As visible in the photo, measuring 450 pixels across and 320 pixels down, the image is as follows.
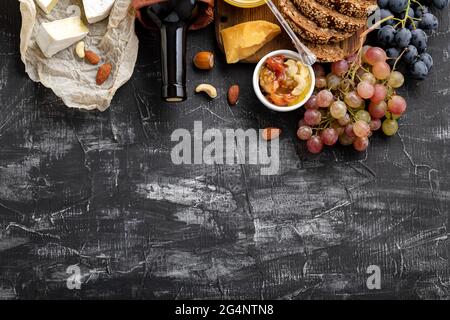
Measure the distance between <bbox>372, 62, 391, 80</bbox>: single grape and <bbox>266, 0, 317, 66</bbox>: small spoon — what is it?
0.49ft

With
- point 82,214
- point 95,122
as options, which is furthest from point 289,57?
point 82,214

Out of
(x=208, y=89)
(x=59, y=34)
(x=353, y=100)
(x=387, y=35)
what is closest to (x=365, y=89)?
Answer: (x=353, y=100)

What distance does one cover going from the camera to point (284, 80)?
148 cm

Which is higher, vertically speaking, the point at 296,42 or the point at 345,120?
the point at 296,42

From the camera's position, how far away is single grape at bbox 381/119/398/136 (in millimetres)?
1545

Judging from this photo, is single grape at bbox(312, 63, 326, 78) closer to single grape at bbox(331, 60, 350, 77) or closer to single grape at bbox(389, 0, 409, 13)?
single grape at bbox(331, 60, 350, 77)

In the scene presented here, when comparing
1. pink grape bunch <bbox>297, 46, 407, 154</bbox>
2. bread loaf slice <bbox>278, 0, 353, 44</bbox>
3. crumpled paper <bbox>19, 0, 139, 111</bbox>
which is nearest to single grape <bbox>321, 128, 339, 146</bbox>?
pink grape bunch <bbox>297, 46, 407, 154</bbox>

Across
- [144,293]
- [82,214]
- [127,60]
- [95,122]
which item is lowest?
[144,293]

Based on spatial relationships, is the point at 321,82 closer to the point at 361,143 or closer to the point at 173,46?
the point at 361,143

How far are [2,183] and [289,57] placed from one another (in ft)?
2.45

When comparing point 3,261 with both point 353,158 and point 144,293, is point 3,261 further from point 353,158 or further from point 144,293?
point 353,158

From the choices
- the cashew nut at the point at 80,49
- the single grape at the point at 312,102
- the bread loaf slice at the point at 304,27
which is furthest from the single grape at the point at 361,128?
the cashew nut at the point at 80,49

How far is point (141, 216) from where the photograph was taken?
1537 millimetres

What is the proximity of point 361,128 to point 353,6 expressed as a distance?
277mm
